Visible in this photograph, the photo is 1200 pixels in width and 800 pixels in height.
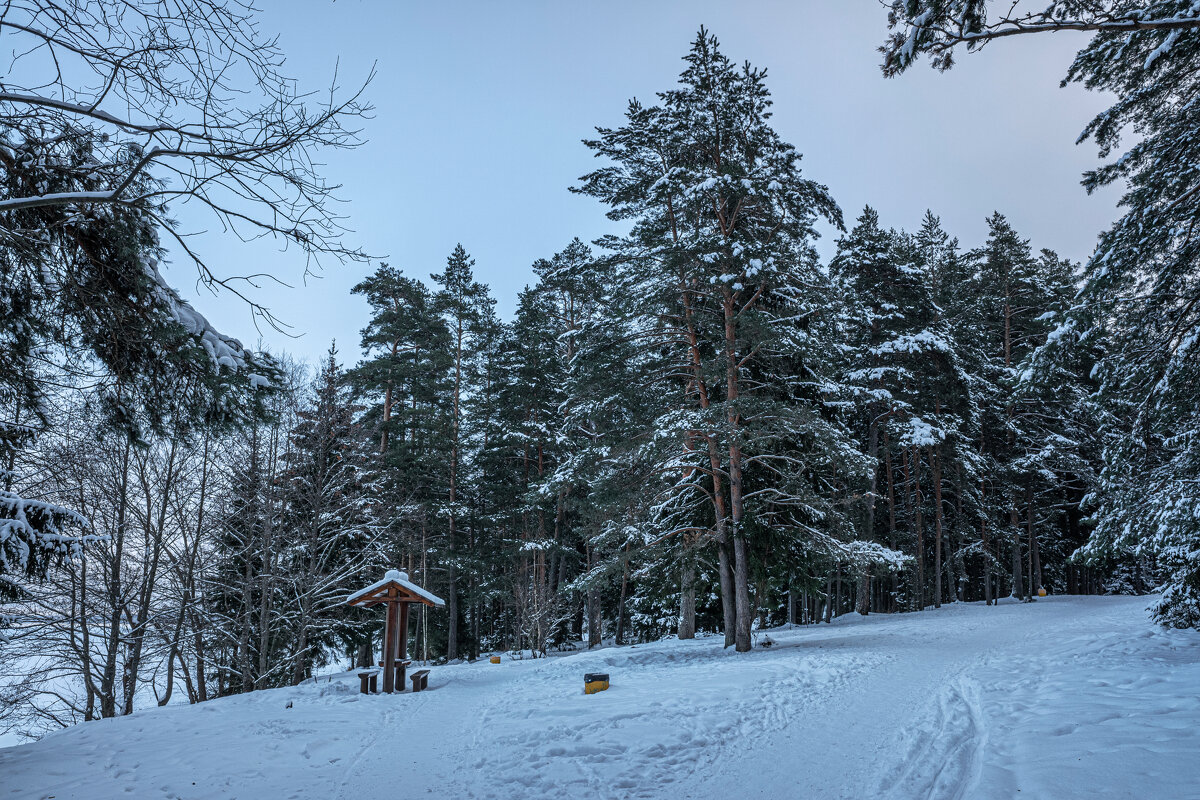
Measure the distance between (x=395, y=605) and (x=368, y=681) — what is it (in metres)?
1.47

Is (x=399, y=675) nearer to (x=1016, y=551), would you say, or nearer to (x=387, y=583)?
(x=387, y=583)

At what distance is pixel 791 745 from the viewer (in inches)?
236

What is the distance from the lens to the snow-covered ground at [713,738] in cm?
489

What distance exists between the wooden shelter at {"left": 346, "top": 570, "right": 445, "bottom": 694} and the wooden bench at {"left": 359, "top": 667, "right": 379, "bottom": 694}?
0.28 metres

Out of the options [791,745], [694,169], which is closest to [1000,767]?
[791,745]

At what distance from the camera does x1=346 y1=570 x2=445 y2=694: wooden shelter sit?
38.8 ft

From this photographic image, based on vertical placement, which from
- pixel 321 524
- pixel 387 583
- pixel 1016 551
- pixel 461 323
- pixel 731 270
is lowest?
pixel 1016 551

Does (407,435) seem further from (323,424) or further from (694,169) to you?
(694,169)

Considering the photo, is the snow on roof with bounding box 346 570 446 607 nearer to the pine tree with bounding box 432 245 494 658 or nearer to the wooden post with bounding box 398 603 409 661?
the wooden post with bounding box 398 603 409 661

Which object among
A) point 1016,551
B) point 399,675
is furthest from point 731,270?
point 1016,551

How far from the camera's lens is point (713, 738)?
20.5ft

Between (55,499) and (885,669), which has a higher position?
(55,499)

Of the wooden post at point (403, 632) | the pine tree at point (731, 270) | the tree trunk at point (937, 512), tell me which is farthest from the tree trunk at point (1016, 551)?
the wooden post at point (403, 632)

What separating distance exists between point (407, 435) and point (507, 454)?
13.6 ft
